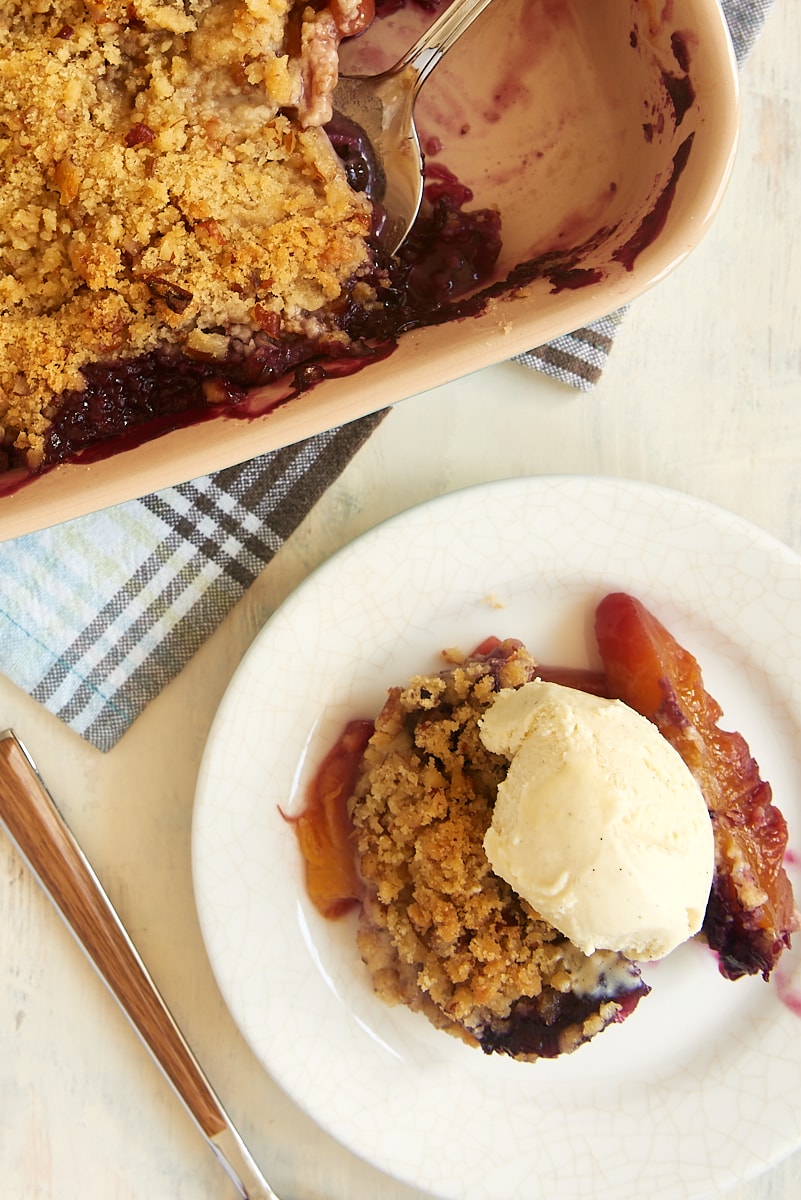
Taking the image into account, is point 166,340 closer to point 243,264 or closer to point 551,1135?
point 243,264

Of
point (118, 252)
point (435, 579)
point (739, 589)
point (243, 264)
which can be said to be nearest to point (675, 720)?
point (739, 589)

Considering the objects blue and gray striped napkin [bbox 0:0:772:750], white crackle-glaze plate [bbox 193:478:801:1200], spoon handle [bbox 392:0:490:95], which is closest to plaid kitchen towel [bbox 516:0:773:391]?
blue and gray striped napkin [bbox 0:0:772:750]

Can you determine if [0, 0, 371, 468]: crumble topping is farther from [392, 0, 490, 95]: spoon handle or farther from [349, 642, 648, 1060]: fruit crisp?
[349, 642, 648, 1060]: fruit crisp

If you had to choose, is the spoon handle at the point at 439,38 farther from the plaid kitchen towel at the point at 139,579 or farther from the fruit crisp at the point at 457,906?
the fruit crisp at the point at 457,906

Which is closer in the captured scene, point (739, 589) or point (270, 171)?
point (270, 171)

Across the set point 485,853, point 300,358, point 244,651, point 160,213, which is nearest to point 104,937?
point 244,651

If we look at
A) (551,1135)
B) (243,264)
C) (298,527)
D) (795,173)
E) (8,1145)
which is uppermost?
(795,173)

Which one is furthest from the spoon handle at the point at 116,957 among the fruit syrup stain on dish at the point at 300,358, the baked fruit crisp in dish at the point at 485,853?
the fruit syrup stain on dish at the point at 300,358

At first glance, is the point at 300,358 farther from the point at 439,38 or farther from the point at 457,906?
the point at 457,906
